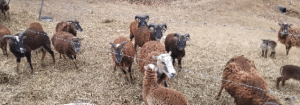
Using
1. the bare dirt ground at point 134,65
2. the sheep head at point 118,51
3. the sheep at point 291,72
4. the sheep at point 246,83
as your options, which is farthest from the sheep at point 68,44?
the sheep at point 291,72

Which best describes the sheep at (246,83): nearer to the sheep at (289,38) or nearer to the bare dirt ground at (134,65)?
the bare dirt ground at (134,65)

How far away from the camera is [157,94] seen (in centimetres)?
400

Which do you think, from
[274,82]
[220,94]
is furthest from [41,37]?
[274,82]

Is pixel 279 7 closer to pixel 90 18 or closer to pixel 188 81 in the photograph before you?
pixel 188 81

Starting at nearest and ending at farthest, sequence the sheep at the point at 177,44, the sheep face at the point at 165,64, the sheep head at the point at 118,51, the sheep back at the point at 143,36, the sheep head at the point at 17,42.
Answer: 1. the sheep face at the point at 165,64
2. the sheep head at the point at 118,51
3. the sheep head at the point at 17,42
4. the sheep at the point at 177,44
5. the sheep back at the point at 143,36

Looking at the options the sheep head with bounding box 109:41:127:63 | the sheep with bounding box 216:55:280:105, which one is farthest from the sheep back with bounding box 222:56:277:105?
the sheep head with bounding box 109:41:127:63

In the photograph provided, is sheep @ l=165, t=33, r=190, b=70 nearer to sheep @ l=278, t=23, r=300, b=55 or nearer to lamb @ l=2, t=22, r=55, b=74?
lamb @ l=2, t=22, r=55, b=74

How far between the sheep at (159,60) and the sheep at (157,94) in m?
0.44

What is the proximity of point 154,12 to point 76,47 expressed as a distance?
29.4ft

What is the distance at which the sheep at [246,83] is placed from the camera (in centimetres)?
381

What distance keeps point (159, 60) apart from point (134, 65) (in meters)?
2.38

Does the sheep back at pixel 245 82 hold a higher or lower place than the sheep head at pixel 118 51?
lower

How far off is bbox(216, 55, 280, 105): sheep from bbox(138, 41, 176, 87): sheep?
5.04ft

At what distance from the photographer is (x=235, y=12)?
44.5 feet
